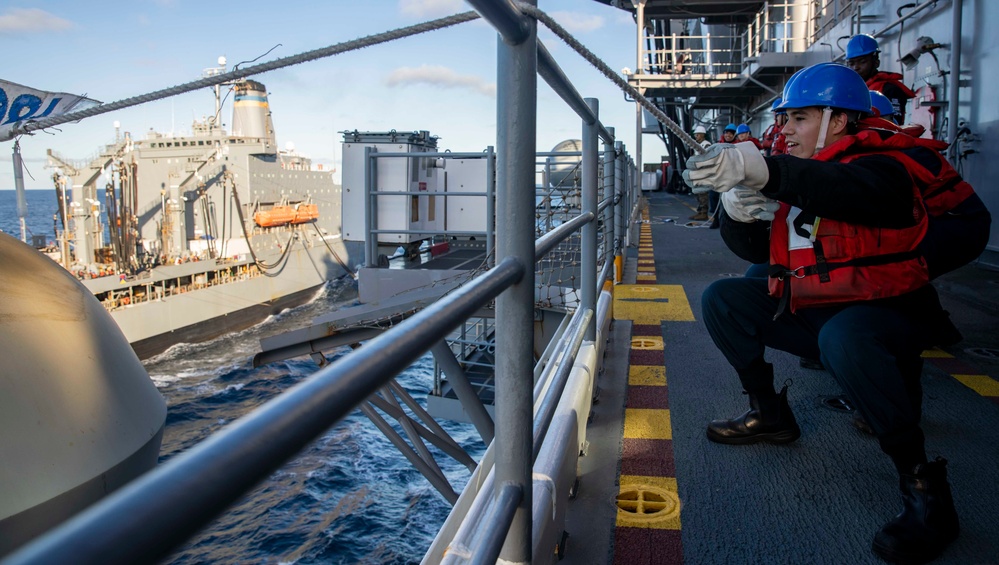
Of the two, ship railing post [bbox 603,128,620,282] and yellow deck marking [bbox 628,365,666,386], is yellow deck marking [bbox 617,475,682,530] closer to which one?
yellow deck marking [bbox 628,365,666,386]

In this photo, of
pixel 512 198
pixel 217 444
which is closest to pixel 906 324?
pixel 512 198

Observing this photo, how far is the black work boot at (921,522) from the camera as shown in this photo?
5.55ft

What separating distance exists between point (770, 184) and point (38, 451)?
1.92m

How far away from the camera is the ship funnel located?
34.0 metres

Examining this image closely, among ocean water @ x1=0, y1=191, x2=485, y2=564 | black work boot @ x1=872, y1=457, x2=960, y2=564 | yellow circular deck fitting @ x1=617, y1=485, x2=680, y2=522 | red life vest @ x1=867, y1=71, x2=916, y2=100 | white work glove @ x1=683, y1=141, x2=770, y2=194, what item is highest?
red life vest @ x1=867, y1=71, x2=916, y2=100

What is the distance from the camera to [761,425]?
2400 mm

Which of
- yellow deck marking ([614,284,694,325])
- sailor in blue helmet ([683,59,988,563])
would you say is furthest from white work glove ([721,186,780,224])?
yellow deck marking ([614,284,694,325])

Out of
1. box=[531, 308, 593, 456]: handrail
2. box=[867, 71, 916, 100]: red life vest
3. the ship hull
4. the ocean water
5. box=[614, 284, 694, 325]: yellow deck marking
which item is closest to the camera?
box=[531, 308, 593, 456]: handrail

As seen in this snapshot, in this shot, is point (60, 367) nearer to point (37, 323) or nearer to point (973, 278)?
point (37, 323)

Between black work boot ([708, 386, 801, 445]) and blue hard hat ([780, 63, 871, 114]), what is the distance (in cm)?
93

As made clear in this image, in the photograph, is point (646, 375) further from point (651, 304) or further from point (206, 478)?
point (206, 478)

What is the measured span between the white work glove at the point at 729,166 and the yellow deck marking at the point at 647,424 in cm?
97

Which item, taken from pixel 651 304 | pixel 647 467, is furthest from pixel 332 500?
pixel 647 467

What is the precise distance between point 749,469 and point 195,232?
2962 centimetres
